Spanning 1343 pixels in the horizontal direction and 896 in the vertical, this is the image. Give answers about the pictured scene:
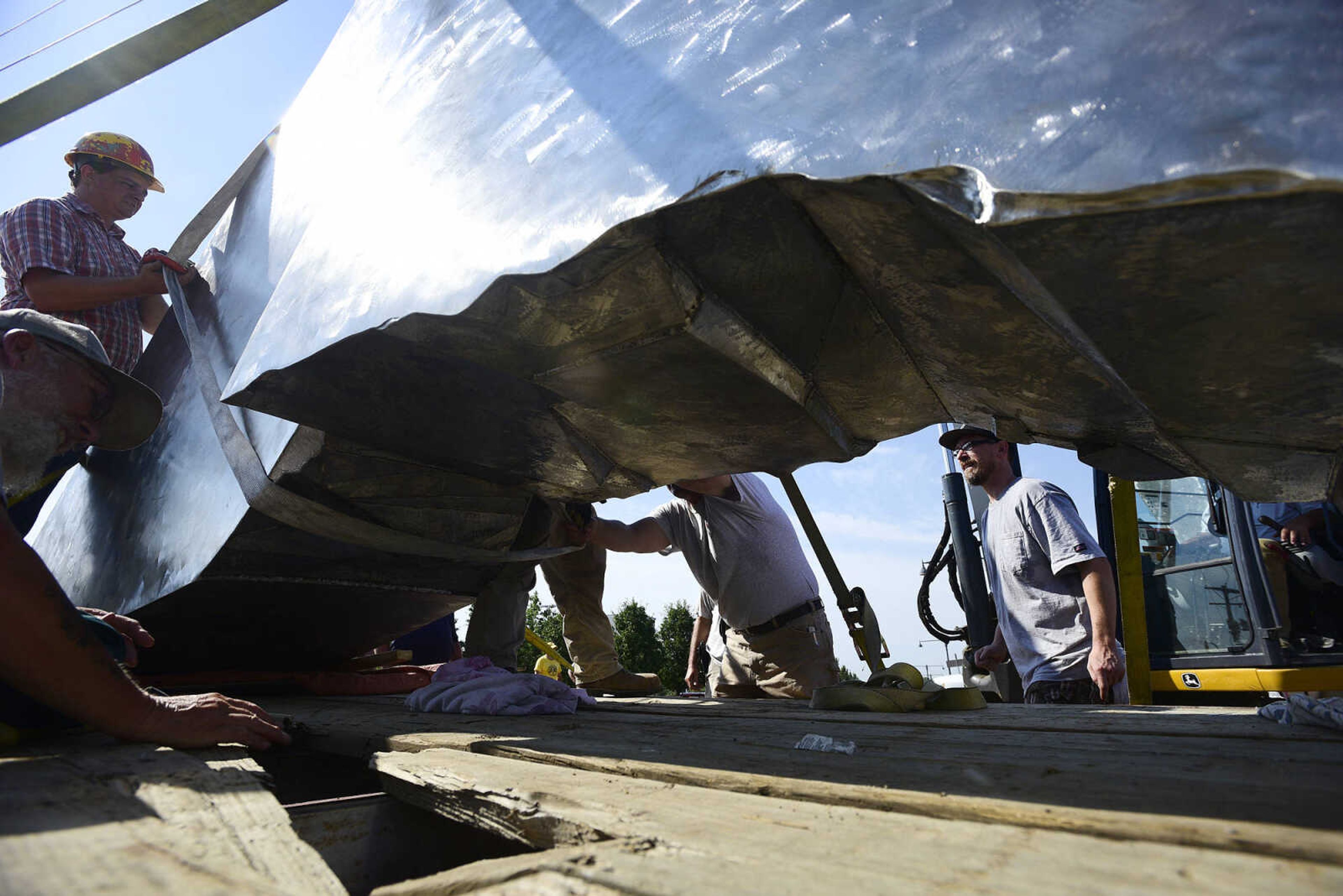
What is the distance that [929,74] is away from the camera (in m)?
1.08

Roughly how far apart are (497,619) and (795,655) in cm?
161

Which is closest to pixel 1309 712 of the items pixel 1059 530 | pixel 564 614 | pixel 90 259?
pixel 1059 530

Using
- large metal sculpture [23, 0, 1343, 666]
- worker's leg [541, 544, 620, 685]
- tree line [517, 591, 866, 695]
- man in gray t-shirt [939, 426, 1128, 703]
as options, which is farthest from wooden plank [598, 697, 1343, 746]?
tree line [517, 591, 866, 695]

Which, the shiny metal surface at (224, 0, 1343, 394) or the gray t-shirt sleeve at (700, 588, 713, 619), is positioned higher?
the shiny metal surface at (224, 0, 1343, 394)

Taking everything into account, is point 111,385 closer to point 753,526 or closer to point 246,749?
point 246,749

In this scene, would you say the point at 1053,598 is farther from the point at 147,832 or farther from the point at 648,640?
the point at 648,640

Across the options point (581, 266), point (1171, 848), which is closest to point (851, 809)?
point (1171, 848)

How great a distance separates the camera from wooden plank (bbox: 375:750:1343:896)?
Answer: 26.5 inches

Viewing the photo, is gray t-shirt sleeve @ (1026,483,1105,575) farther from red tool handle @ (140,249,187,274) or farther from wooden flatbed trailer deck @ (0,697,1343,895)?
red tool handle @ (140,249,187,274)

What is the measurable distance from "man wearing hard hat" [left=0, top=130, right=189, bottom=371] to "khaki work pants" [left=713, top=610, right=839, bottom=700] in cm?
329

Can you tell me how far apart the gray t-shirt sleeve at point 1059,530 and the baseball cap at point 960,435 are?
0.42 metres

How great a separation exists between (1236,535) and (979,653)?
170 cm

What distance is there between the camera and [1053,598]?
A: 326cm

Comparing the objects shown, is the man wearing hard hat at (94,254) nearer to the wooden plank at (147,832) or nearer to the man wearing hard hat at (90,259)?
the man wearing hard hat at (90,259)
